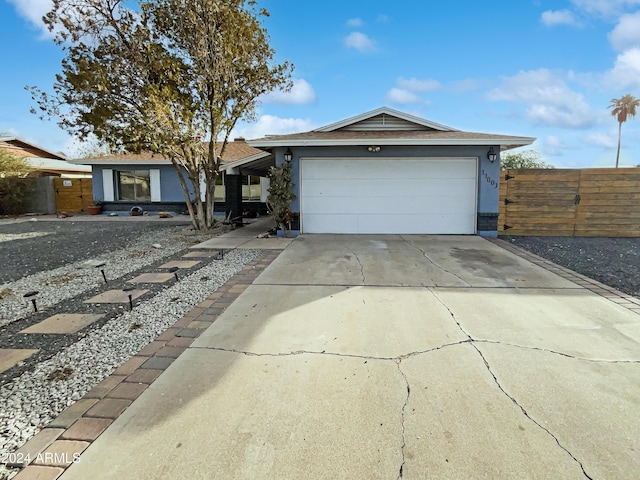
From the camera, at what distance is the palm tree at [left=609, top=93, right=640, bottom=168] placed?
37.7 meters

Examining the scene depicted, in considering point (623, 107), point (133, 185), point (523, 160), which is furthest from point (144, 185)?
point (623, 107)

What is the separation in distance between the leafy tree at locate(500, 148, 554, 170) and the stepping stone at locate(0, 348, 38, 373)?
969 inches

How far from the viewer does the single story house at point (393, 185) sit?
911cm

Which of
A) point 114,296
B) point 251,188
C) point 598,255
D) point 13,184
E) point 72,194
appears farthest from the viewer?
point 72,194

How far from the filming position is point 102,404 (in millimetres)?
2346

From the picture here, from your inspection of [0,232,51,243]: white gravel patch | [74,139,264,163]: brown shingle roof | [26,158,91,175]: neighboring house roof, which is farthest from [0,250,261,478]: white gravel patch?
[26,158,91,175]: neighboring house roof

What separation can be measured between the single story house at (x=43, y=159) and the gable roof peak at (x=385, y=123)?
18.0 metres

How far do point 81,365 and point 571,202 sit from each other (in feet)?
35.0

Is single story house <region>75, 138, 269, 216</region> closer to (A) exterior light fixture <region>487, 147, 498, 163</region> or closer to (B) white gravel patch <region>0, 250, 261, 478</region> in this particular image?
(A) exterior light fixture <region>487, 147, 498, 163</region>

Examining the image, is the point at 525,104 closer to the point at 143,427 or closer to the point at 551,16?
the point at 551,16

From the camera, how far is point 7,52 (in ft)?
33.9

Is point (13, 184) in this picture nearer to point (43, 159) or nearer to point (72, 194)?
point (72, 194)

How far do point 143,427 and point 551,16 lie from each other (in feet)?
38.4

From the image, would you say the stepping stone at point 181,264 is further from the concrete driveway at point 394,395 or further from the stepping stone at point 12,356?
the stepping stone at point 12,356
